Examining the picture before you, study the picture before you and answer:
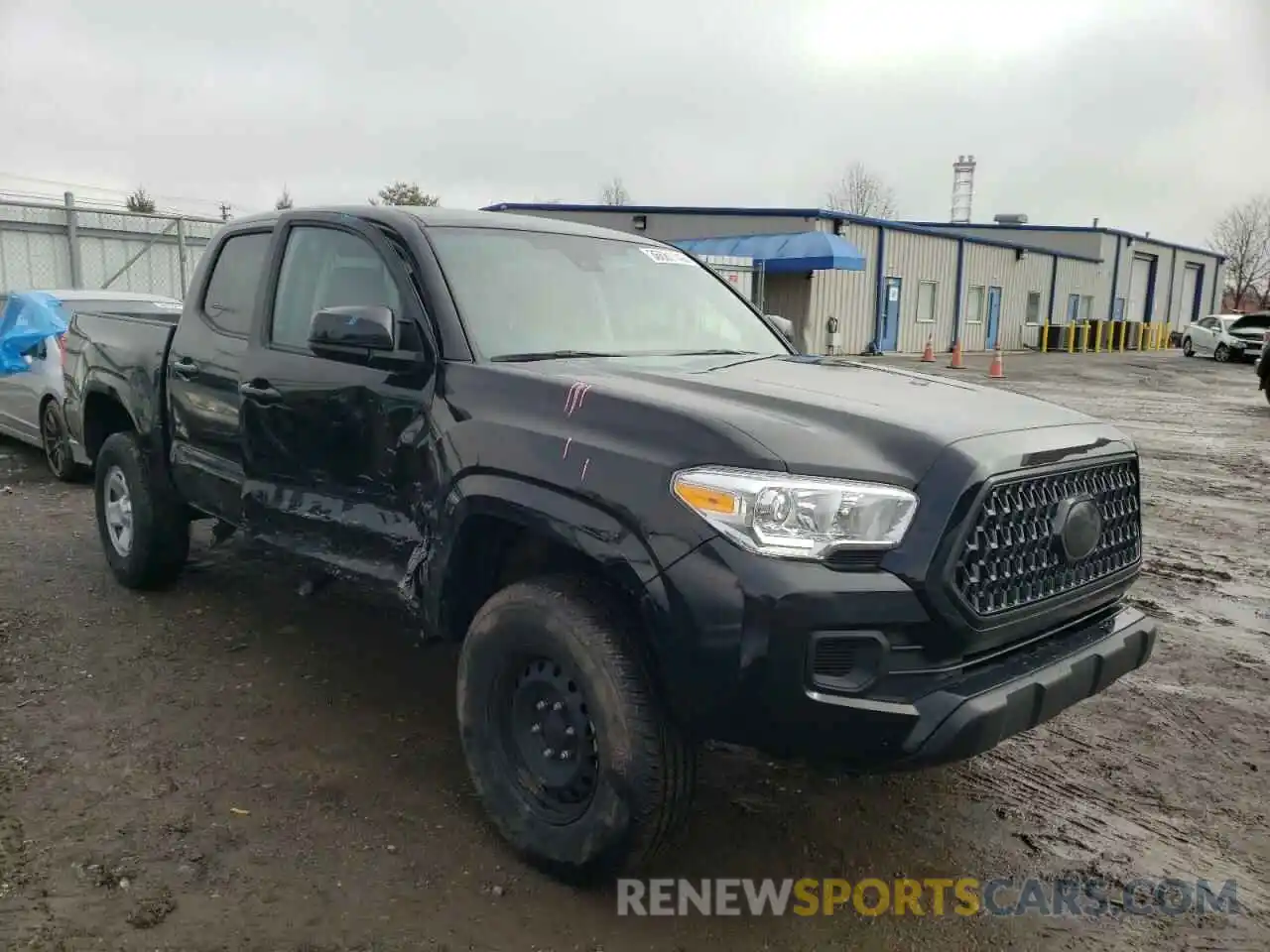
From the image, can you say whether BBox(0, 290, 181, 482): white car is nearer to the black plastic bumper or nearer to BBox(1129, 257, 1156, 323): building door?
the black plastic bumper

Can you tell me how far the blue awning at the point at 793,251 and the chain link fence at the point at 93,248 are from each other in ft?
44.0

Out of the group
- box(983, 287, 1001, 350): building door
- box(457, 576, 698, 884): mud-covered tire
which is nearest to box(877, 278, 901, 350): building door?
box(983, 287, 1001, 350): building door

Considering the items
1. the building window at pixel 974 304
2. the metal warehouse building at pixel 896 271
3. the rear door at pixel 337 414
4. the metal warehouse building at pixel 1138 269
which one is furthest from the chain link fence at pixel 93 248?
the metal warehouse building at pixel 1138 269

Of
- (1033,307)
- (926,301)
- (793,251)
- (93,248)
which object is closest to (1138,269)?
(1033,307)

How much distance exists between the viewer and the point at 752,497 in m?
2.45

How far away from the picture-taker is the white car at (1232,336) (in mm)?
31328

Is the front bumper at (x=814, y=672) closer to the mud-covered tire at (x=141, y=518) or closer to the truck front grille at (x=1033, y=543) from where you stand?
the truck front grille at (x=1033, y=543)

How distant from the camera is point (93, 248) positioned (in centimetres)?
1413

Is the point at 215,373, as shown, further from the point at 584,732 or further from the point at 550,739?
the point at 584,732

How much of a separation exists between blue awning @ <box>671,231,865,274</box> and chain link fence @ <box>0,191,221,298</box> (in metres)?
13.4

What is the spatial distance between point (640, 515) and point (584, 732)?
668 millimetres

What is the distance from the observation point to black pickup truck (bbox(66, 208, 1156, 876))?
2439 millimetres

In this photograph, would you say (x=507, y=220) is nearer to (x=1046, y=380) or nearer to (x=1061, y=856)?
(x=1061, y=856)

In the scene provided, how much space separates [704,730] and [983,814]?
4.67 feet
